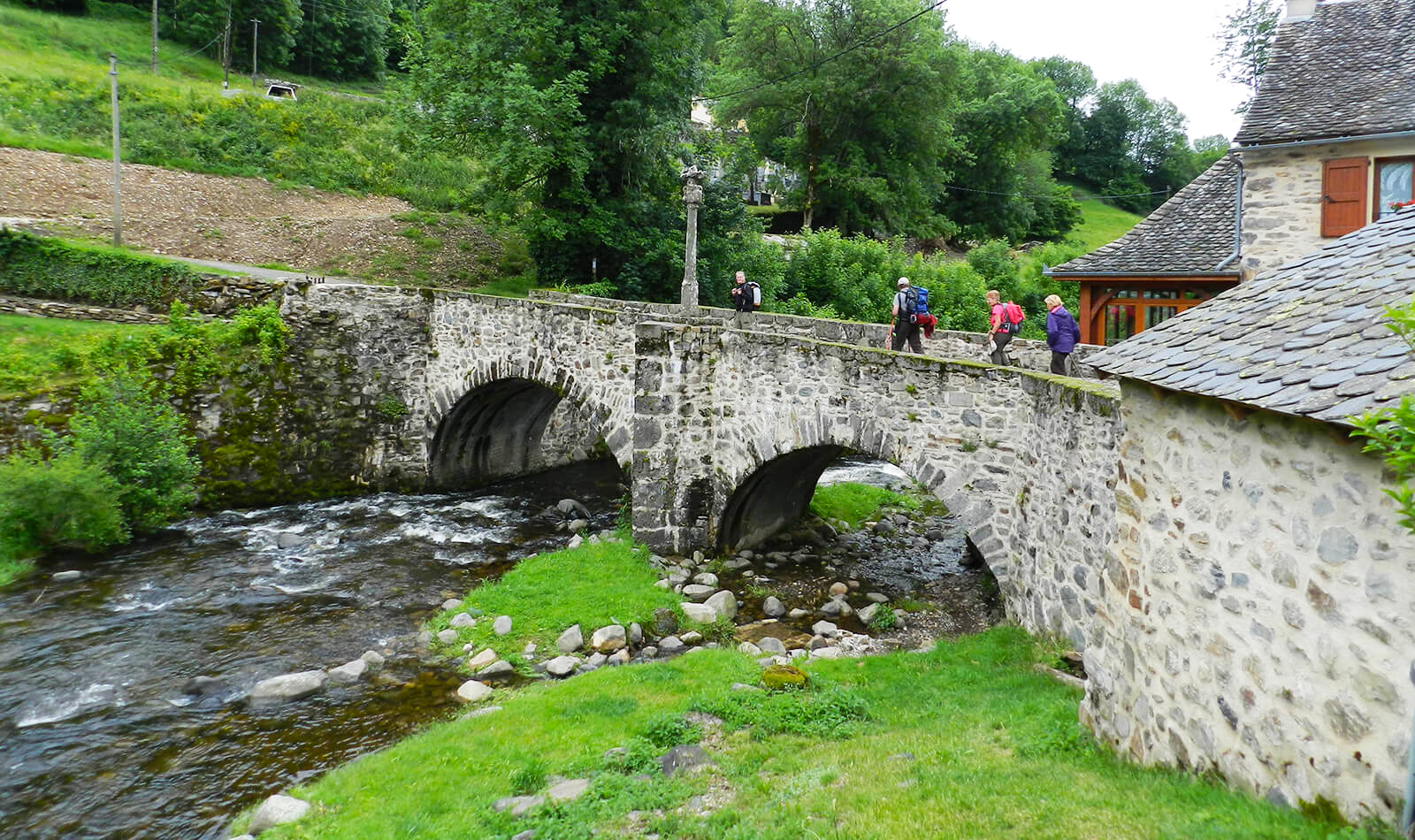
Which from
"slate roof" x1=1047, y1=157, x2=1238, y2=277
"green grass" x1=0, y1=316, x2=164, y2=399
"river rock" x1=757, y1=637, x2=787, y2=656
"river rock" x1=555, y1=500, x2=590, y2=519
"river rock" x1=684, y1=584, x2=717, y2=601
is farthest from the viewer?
"slate roof" x1=1047, y1=157, x2=1238, y2=277

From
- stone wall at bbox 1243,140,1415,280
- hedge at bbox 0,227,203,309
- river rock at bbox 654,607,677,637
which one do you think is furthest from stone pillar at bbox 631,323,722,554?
hedge at bbox 0,227,203,309

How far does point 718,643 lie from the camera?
11.4 m

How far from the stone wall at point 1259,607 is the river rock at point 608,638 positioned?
659cm

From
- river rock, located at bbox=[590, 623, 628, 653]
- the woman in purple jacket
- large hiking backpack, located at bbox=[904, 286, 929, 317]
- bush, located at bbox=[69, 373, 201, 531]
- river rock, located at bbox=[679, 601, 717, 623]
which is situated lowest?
river rock, located at bbox=[590, 623, 628, 653]

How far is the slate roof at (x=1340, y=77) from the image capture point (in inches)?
579

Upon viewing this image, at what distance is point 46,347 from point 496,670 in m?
13.1

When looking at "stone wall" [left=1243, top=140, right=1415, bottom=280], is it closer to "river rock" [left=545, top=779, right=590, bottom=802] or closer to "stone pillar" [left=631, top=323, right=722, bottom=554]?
"stone pillar" [left=631, top=323, right=722, bottom=554]

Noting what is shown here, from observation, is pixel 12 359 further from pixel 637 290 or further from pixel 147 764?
pixel 637 290

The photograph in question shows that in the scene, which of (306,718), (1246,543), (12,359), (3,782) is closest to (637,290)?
(12,359)

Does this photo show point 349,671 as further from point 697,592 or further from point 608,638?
point 697,592

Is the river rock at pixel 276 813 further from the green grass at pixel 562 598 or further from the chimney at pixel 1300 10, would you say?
the chimney at pixel 1300 10

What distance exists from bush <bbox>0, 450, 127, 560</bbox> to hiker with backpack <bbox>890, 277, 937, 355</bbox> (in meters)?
13.2

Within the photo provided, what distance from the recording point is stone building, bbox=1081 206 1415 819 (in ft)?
12.1

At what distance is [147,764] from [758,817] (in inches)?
248
